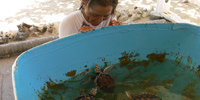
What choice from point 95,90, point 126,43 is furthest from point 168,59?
point 95,90

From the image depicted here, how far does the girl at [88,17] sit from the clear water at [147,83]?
13.8 inches

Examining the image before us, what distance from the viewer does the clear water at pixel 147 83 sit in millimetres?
1119

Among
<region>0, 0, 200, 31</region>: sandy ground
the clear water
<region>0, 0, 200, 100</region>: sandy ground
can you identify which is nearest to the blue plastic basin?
the clear water

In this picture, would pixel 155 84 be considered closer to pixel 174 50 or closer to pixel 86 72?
pixel 174 50

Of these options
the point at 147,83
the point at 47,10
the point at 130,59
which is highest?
the point at 47,10

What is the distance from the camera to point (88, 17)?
42.4 inches

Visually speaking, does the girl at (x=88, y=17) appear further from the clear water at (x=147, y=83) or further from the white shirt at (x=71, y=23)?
the clear water at (x=147, y=83)

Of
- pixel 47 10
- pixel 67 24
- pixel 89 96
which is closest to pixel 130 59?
pixel 89 96

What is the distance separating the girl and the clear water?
1.15 feet

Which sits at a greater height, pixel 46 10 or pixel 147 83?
pixel 46 10

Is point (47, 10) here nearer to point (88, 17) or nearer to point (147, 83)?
point (88, 17)

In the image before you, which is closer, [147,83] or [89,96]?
[89,96]

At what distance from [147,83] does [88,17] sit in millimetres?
649

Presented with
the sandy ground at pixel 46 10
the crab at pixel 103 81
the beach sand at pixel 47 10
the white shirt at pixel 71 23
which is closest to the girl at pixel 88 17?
the white shirt at pixel 71 23
